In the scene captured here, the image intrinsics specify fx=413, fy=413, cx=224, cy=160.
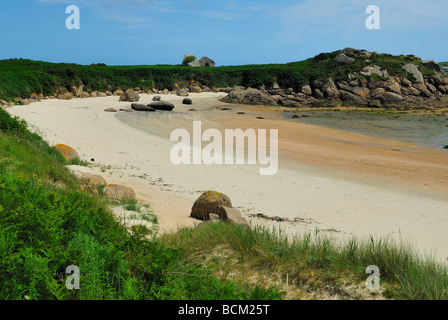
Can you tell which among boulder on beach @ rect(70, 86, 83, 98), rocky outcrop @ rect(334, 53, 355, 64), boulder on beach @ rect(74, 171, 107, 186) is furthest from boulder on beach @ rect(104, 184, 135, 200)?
rocky outcrop @ rect(334, 53, 355, 64)

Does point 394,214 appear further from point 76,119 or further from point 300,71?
point 300,71

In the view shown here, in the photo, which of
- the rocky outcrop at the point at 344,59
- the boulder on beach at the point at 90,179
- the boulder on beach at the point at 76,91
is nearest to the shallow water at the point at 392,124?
the boulder on beach at the point at 90,179

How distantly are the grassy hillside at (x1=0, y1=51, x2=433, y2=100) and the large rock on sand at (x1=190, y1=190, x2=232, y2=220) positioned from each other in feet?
123

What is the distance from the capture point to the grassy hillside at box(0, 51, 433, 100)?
49094 millimetres

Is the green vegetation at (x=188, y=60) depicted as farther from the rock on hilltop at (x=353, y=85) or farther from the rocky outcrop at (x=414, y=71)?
the rocky outcrop at (x=414, y=71)

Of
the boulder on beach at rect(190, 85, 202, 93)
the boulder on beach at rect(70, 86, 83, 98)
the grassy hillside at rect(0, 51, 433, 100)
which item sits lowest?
the boulder on beach at rect(70, 86, 83, 98)

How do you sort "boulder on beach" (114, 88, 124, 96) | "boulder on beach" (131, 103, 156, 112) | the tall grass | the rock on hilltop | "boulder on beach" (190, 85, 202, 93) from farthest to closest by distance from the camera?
"boulder on beach" (190, 85, 202, 93) < the rock on hilltop < "boulder on beach" (114, 88, 124, 96) < "boulder on beach" (131, 103, 156, 112) < the tall grass

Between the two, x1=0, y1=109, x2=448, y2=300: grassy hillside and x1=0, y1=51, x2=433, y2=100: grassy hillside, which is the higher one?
x1=0, y1=51, x2=433, y2=100: grassy hillside

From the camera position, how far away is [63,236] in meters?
5.61

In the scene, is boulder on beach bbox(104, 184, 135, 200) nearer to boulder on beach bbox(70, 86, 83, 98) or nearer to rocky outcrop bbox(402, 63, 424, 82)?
boulder on beach bbox(70, 86, 83, 98)

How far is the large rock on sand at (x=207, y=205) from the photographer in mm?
10922

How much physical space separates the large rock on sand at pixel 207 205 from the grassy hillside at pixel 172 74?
37629 millimetres

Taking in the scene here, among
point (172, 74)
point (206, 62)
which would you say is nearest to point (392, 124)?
point (172, 74)

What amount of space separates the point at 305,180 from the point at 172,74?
196 feet
